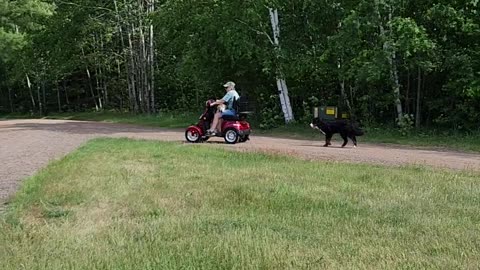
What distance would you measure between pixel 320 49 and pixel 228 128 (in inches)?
275

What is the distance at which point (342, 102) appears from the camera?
71.1 feet

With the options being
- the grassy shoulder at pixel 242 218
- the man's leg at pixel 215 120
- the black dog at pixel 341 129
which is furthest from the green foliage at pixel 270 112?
the grassy shoulder at pixel 242 218

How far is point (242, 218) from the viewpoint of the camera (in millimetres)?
6266

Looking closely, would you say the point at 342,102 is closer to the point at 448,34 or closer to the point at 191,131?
the point at 448,34

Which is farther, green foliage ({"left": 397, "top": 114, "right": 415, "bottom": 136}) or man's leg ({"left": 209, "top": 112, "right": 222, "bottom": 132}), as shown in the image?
green foliage ({"left": 397, "top": 114, "right": 415, "bottom": 136})

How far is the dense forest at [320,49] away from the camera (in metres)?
17.5

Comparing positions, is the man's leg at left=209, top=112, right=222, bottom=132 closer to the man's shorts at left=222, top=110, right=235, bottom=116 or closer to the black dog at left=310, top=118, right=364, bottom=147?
the man's shorts at left=222, top=110, right=235, bottom=116

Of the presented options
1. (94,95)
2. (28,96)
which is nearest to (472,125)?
(94,95)

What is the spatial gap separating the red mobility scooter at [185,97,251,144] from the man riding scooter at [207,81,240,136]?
95 millimetres

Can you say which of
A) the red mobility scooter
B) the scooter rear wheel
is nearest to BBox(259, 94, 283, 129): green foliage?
the red mobility scooter

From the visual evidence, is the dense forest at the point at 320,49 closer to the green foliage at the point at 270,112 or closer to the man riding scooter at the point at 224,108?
the green foliage at the point at 270,112

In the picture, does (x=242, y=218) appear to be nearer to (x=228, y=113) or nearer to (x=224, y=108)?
(x=228, y=113)

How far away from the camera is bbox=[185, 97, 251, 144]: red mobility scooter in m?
15.4

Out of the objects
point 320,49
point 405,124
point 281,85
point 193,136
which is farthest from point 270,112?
point 193,136
